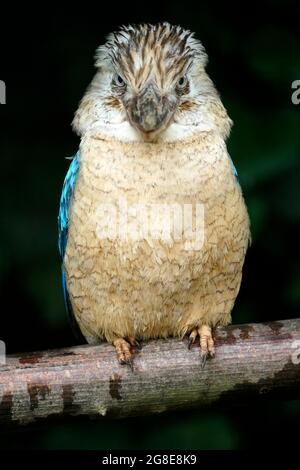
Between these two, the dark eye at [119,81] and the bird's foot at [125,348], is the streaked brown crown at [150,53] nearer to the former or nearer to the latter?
the dark eye at [119,81]

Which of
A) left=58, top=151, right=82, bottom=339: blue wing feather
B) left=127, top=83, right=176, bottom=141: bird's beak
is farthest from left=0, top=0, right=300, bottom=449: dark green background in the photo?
left=127, top=83, right=176, bottom=141: bird's beak

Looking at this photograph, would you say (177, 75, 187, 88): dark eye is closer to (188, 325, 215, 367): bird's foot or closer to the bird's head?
the bird's head

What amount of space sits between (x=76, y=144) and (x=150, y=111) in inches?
53.4

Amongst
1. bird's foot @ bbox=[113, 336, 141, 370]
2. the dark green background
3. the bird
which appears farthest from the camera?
the dark green background

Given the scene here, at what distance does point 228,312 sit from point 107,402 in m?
0.57

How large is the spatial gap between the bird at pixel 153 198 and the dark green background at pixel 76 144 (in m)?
0.71

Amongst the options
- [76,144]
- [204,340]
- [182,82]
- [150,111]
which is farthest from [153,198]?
[76,144]

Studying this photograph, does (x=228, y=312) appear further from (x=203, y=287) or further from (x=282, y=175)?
(x=282, y=175)

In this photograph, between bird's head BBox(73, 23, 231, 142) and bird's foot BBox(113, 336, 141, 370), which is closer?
bird's head BBox(73, 23, 231, 142)

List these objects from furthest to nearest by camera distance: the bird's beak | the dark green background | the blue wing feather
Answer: the dark green background < the blue wing feather < the bird's beak

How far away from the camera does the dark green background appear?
13.5ft

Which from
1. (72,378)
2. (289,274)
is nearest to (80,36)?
(289,274)

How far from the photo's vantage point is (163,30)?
3232mm

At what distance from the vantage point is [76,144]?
438cm
